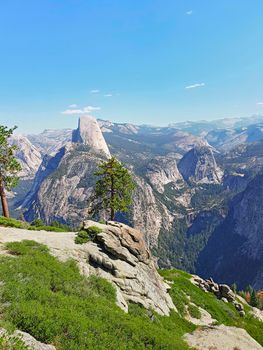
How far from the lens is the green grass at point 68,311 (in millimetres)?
15828

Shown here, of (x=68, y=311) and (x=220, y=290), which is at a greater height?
(x=68, y=311)

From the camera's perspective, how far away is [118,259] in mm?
31734

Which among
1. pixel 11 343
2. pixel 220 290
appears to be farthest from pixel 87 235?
pixel 220 290

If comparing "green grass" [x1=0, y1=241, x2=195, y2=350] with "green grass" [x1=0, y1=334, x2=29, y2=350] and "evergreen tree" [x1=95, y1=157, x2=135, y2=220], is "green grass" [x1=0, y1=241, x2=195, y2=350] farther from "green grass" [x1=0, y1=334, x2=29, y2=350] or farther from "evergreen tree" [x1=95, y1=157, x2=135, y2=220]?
"evergreen tree" [x1=95, y1=157, x2=135, y2=220]

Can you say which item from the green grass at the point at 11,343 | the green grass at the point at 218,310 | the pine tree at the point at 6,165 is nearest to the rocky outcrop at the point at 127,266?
the green grass at the point at 218,310

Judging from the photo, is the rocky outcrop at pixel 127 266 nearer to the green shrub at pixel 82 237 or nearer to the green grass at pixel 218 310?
the green shrub at pixel 82 237

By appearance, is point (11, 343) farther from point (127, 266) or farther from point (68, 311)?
point (127, 266)

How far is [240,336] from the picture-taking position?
2653cm

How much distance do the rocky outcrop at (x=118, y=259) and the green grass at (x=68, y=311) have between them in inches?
69.0

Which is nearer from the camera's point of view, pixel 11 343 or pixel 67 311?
pixel 11 343

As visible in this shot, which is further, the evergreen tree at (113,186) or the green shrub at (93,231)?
the evergreen tree at (113,186)

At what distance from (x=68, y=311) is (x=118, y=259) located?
14203 mm

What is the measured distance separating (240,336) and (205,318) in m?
9.43

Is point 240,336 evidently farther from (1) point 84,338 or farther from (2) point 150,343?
(1) point 84,338
